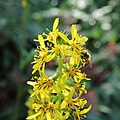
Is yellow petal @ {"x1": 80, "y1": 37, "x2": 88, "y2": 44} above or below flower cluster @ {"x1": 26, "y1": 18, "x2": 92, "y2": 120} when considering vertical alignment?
above

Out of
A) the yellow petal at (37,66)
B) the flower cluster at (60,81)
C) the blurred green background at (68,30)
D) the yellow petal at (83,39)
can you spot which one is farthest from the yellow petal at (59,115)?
the blurred green background at (68,30)

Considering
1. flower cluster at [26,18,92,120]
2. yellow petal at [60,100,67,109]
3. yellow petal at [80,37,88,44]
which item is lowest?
yellow petal at [60,100,67,109]

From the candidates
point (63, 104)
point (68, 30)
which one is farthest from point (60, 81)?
point (68, 30)

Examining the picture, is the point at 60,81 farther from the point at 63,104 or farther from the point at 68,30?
Answer: the point at 68,30

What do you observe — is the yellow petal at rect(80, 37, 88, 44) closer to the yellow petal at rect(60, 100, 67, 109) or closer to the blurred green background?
the yellow petal at rect(60, 100, 67, 109)

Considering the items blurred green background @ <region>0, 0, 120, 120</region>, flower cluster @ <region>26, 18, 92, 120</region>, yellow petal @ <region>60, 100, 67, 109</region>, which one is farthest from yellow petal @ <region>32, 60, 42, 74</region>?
blurred green background @ <region>0, 0, 120, 120</region>

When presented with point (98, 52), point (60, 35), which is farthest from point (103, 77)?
point (60, 35)

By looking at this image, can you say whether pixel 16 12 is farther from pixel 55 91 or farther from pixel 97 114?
pixel 55 91

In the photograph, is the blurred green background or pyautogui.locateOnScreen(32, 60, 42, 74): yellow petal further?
the blurred green background
